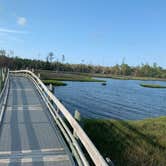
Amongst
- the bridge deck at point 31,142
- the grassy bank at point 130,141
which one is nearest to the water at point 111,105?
the grassy bank at point 130,141

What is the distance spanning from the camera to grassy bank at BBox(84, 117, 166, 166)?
38.4 ft

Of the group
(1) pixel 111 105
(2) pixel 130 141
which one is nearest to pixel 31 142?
(2) pixel 130 141

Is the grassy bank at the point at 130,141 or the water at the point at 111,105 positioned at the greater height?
the grassy bank at the point at 130,141

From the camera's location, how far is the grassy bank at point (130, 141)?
11.7 meters

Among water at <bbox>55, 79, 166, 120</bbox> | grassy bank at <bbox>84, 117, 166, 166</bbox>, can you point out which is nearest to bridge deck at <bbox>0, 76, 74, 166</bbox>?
grassy bank at <bbox>84, 117, 166, 166</bbox>

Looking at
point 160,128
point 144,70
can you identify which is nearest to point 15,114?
point 160,128

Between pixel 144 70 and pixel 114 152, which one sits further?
pixel 144 70

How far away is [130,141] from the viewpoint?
13648mm

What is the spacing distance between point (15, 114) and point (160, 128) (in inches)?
384

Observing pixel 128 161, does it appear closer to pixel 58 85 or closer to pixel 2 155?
pixel 2 155

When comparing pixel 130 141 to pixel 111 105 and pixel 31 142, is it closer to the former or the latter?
pixel 31 142

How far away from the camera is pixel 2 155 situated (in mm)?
6148

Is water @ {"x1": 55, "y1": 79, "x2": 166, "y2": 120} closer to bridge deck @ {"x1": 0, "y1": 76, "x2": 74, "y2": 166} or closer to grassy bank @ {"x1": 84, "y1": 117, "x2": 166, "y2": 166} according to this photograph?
grassy bank @ {"x1": 84, "y1": 117, "x2": 166, "y2": 166}

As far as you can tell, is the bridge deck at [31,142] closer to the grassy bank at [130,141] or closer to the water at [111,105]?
the grassy bank at [130,141]
